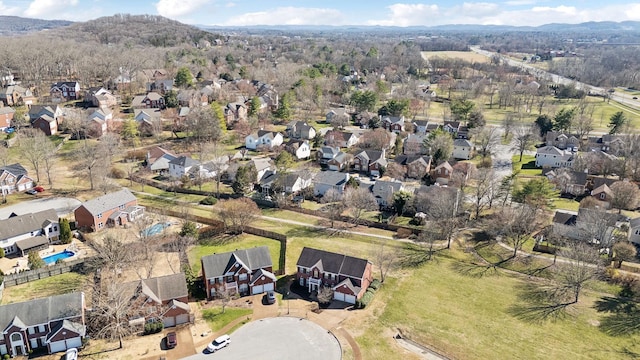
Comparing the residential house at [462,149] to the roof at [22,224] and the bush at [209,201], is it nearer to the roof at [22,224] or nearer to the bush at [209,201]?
the bush at [209,201]

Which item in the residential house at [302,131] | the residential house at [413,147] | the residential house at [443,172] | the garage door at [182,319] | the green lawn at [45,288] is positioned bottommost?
the garage door at [182,319]

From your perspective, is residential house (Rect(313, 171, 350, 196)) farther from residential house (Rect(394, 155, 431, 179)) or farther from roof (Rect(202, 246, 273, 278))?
roof (Rect(202, 246, 273, 278))

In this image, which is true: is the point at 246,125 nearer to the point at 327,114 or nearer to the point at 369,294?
the point at 327,114

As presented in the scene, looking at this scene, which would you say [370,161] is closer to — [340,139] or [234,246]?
[340,139]

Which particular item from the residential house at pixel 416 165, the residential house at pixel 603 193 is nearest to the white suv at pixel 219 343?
the residential house at pixel 416 165

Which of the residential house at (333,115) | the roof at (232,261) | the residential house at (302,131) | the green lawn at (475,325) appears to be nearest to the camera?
the green lawn at (475,325)

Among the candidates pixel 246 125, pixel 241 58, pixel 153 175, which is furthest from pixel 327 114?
pixel 241 58
